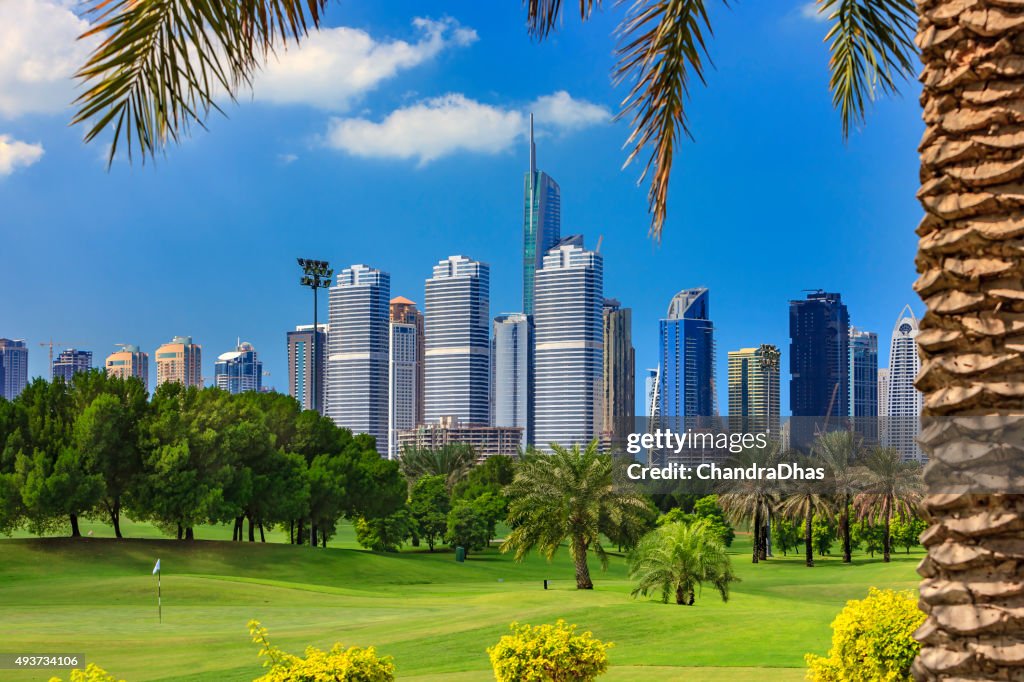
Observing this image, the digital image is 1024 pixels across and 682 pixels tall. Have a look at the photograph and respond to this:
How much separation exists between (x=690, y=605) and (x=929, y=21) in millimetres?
23988

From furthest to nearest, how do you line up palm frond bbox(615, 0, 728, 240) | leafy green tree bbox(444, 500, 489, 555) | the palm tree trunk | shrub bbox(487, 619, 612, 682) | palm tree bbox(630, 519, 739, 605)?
1. leafy green tree bbox(444, 500, 489, 555)
2. palm tree bbox(630, 519, 739, 605)
3. shrub bbox(487, 619, 612, 682)
4. palm frond bbox(615, 0, 728, 240)
5. the palm tree trunk

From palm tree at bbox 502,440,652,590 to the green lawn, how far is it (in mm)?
3677

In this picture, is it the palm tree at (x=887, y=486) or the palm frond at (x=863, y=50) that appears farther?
the palm tree at (x=887, y=486)

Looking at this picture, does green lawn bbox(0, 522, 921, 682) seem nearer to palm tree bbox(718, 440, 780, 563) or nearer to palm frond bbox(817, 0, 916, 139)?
palm tree bbox(718, 440, 780, 563)

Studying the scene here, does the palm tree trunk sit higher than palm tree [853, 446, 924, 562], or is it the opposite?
the palm tree trunk

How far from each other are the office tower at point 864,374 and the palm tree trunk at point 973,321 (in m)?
168

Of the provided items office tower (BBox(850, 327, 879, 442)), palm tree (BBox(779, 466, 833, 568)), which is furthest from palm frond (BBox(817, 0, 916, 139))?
office tower (BBox(850, 327, 879, 442))

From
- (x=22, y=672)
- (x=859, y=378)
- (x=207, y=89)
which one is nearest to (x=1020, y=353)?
(x=207, y=89)

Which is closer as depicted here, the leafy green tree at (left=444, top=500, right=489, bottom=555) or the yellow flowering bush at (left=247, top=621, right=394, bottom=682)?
the yellow flowering bush at (left=247, top=621, right=394, bottom=682)

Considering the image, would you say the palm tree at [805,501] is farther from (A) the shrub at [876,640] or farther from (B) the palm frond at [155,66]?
(B) the palm frond at [155,66]

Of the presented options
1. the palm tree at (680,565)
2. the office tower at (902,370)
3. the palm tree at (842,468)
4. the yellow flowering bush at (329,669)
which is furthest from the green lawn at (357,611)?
the office tower at (902,370)

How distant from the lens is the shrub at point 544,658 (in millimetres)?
12000

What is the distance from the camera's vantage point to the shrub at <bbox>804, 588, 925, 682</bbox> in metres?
11.3

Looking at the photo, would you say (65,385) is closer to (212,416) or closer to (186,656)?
(212,416)
